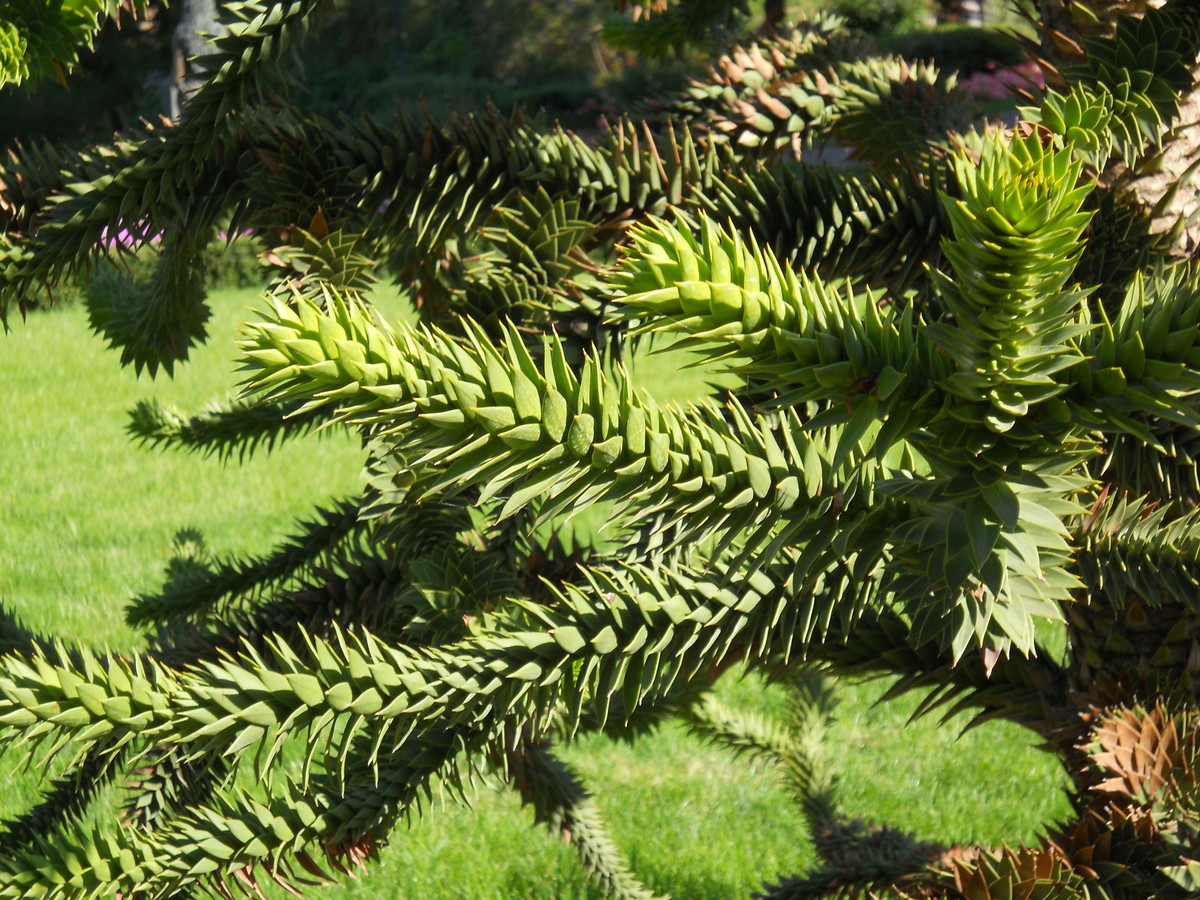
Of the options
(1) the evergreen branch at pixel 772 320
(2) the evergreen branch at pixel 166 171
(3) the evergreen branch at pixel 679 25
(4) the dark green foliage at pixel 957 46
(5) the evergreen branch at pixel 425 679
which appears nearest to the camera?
(1) the evergreen branch at pixel 772 320

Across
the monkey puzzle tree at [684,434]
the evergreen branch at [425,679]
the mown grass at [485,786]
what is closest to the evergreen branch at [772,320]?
the monkey puzzle tree at [684,434]

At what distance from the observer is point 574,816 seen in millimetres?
1671

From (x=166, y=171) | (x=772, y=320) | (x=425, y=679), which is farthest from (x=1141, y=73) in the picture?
(x=166, y=171)

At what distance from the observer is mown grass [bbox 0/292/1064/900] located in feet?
8.91

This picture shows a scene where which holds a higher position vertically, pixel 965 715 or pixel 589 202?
pixel 589 202

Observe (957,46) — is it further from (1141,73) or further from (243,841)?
(243,841)

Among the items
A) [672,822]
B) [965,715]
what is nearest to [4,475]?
[672,822]

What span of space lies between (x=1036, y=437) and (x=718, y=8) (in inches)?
49.5

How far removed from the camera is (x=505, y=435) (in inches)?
23.0

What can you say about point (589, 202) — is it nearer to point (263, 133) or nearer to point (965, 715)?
point (263, 133)

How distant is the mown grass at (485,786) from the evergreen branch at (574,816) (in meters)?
0.20

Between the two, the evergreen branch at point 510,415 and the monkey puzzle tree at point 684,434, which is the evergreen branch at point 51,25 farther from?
the evergreen branch at point 510,415

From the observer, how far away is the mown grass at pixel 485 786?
2715 millimetres

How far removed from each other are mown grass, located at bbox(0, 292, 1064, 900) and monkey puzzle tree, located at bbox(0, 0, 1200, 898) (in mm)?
469
